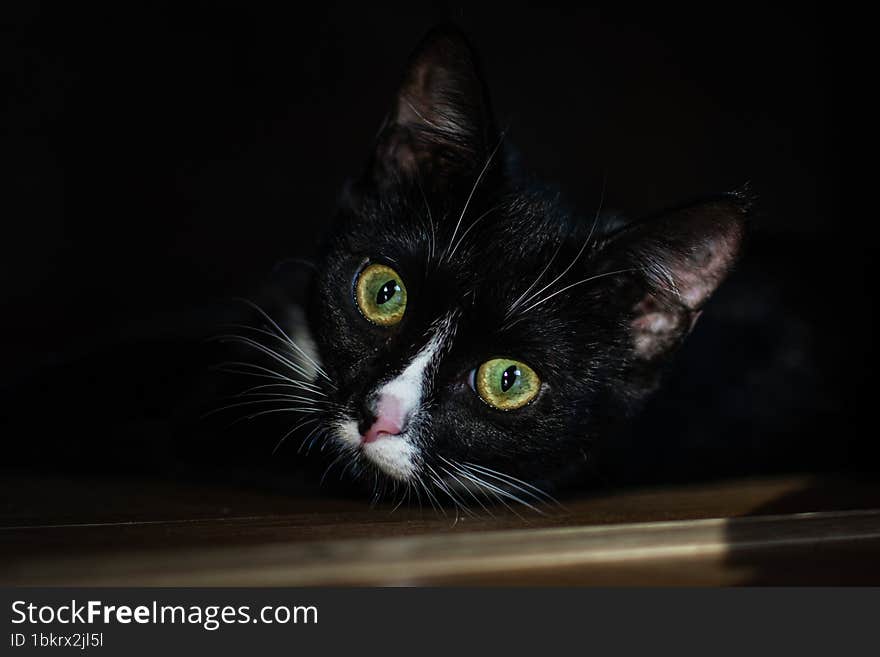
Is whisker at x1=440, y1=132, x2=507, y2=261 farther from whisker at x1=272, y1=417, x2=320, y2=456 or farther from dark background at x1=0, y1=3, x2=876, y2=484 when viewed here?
dark background at x1=0, y1=3, x2=876, y2=484

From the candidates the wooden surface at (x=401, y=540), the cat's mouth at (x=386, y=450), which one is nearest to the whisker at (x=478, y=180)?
the cat's mouth at (x=386, y=450)

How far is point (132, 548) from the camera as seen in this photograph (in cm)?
83

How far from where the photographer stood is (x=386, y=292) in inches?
46.0

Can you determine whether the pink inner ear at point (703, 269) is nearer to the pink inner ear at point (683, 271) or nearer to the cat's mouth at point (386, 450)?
the pink inner ear at point (683, 271)

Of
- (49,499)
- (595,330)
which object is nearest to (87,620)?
(49,499)

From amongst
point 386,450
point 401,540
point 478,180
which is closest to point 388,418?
point 386,450

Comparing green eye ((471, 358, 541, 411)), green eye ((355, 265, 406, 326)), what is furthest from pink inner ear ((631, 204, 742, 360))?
green eye ((355, 265, 406, 326))

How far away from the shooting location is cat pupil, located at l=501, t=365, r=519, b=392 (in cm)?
113

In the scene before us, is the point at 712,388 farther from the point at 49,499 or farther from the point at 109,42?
the point at 109,42

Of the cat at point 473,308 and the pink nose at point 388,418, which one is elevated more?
the cat at point 473,308

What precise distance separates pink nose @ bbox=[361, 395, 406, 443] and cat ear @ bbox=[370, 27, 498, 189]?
38 centimetres

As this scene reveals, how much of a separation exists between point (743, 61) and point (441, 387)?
57.1 inches

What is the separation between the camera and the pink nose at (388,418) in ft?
3.45

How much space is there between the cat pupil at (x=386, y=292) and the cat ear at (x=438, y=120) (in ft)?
0.63
